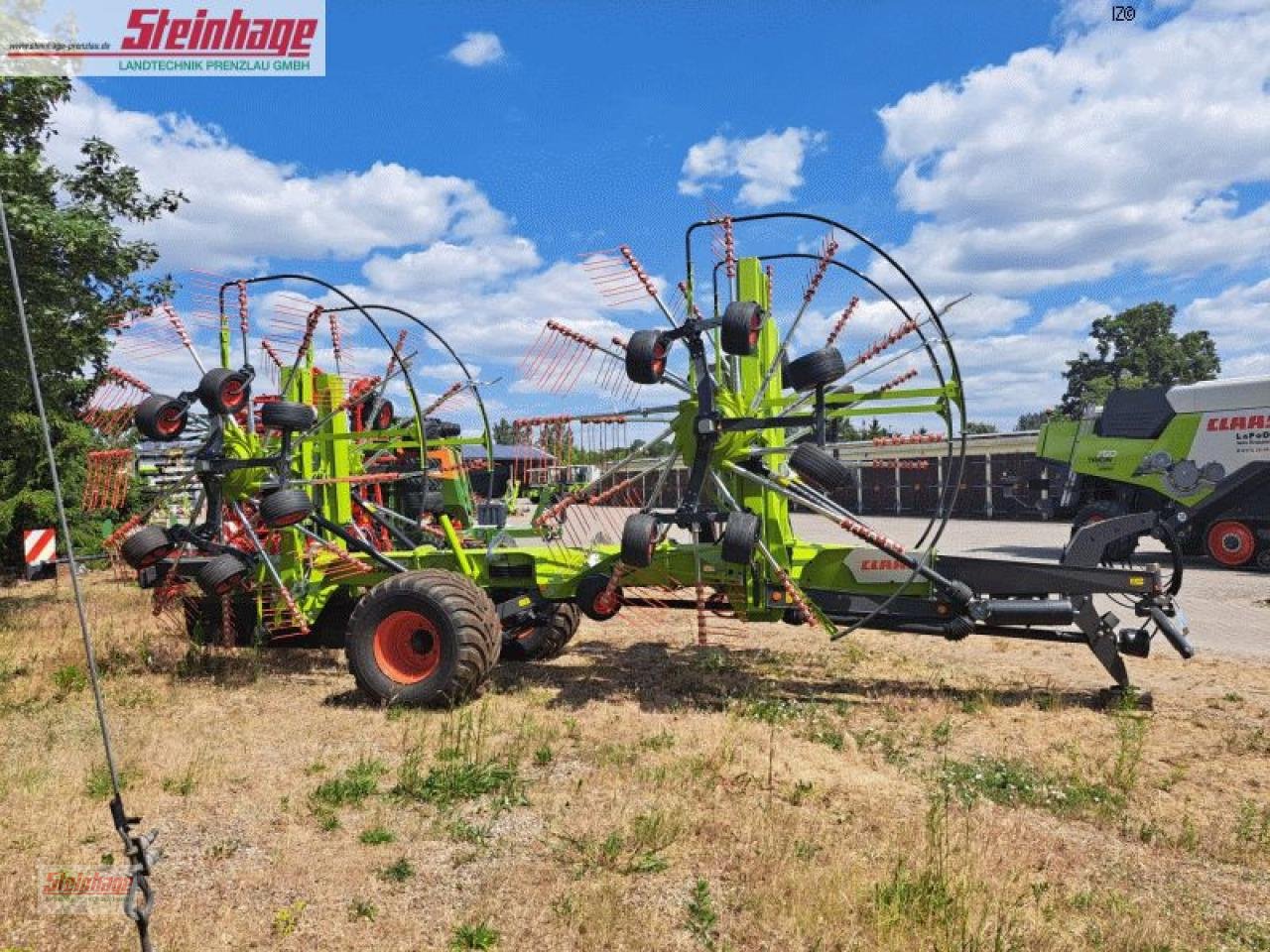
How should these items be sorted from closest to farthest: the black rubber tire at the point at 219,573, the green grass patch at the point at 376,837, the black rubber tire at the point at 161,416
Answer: the green grass patch at the point at 376,837 < the black rubber tire at the point at 219,573 < the black rubber tire at the point at 161,416

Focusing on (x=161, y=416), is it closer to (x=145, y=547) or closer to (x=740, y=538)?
(x=145, y=547)

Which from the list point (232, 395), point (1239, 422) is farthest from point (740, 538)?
point (1239, 422)

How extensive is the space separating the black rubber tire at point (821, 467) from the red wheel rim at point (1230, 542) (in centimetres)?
1384

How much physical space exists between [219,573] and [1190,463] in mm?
16686

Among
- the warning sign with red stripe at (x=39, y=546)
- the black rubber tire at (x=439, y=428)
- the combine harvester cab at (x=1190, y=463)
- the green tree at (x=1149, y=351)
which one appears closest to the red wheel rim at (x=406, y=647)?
the black rubber tire at (x=439, y=428)

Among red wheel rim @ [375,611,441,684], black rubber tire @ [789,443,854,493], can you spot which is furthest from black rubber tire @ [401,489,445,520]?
black rubber tire @ [789,443,854,493]

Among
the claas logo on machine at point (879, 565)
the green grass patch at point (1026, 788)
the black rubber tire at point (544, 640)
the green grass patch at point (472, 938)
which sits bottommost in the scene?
the green grass patch at point (472, 938)

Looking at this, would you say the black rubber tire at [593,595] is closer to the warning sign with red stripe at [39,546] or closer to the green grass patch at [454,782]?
the green grass patch at [454,782]

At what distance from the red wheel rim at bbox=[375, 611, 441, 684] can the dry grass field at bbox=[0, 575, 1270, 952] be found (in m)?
0.39

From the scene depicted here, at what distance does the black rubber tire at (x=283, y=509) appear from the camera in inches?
319

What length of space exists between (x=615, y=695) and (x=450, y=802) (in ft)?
8.60

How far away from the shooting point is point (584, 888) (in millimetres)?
4293

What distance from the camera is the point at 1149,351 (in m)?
63.2

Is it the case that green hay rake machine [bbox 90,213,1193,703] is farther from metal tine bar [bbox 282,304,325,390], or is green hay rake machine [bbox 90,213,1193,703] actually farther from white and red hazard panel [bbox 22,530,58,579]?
white and red hazard panel [bbox 22,530,58,579]
